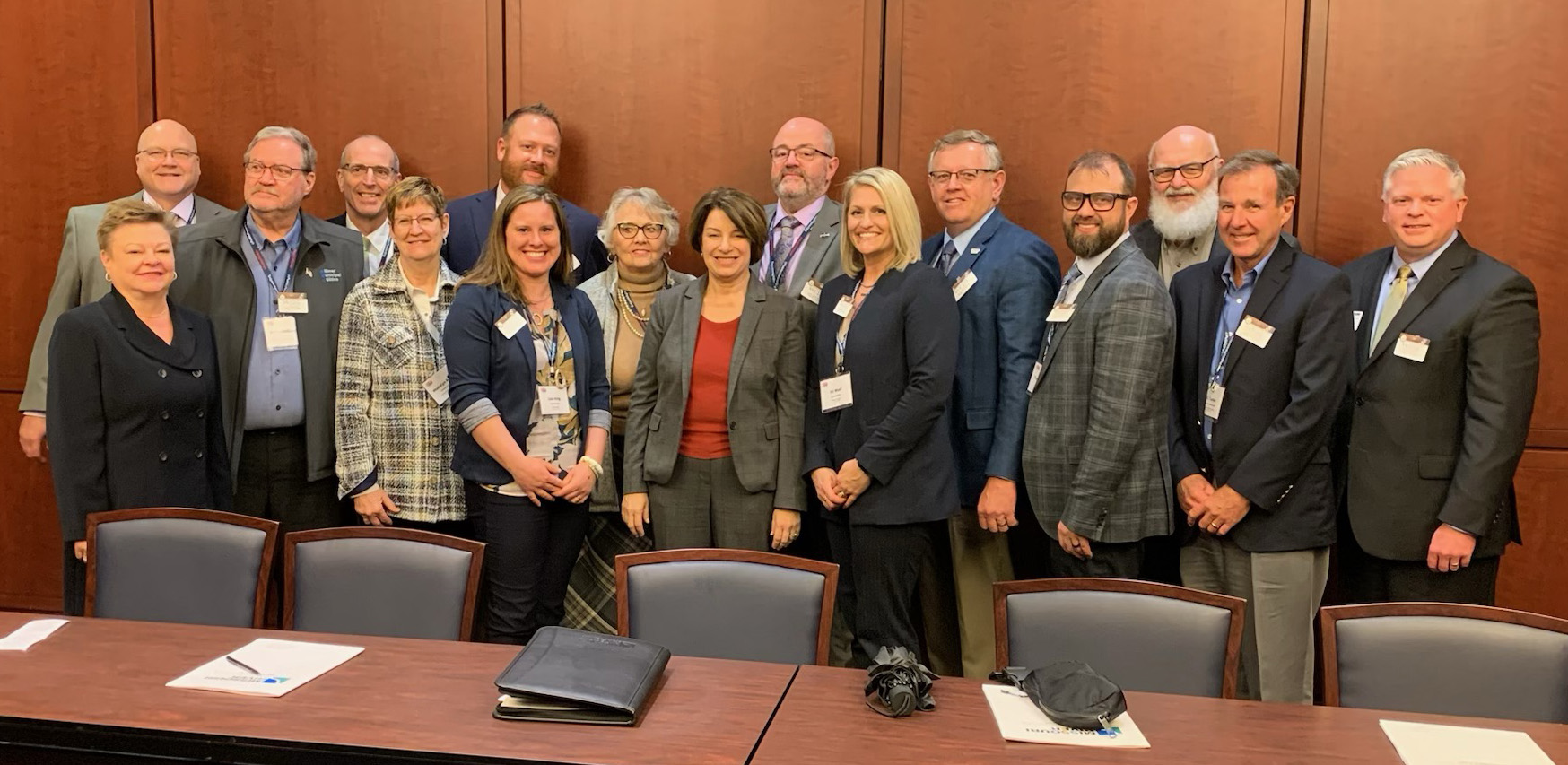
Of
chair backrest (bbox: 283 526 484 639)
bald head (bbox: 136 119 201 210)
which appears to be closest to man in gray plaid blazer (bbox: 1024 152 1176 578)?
chair backrest (bbox: 283 526 484 639)

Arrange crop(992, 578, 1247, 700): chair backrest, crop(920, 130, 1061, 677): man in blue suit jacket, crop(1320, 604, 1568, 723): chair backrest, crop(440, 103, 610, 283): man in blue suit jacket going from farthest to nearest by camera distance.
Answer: crop(440, 103, 610, 283): man in blue suit jacket
crop(920, 130, 1061, 677): man in blue suit jacket
crop(992, 578, 1247, 700): chair backrest
crop(1320, 604, 1568, 723): chair backrest

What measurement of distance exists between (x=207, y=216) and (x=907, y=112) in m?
2.78

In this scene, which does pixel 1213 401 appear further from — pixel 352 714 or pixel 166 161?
pixel 166 161

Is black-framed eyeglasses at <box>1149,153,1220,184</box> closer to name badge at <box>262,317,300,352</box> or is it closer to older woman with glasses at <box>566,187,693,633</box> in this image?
→ older woman with glasses at <box>566,187,693,633</box>

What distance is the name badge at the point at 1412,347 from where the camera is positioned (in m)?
3.16

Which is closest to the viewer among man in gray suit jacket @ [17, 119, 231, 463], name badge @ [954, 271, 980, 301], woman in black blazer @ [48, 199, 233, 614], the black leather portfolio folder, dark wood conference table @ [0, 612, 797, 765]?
dark wood conference table @ [0, 612, 797, 765]

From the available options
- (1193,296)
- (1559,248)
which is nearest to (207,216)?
(1193,296)

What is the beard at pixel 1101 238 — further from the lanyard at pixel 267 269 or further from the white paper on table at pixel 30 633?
the white paper on table at pixel 30 633

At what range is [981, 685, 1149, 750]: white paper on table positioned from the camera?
1785mm

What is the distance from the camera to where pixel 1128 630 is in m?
2.27

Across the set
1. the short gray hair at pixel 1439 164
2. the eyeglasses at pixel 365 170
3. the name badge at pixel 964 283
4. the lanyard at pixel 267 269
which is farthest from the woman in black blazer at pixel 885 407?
the eyeglasses at pixel 365 170

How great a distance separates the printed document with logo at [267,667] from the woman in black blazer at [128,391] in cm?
138

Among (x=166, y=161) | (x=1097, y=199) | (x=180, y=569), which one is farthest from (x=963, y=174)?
(x=166, y=161)

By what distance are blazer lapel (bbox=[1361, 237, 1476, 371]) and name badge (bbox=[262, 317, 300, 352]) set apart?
3.25 metres
